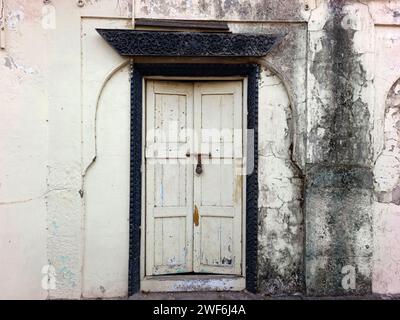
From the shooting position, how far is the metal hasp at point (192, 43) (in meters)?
3.43

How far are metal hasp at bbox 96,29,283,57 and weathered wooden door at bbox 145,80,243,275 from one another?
361 mm

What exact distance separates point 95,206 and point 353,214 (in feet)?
8.44

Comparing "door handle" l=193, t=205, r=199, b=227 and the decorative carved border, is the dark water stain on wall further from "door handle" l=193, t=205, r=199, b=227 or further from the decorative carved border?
"door handle" l=193, t=205, r=199, b=227

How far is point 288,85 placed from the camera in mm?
3621

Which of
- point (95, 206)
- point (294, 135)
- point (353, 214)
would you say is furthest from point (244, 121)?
point (95, 206)

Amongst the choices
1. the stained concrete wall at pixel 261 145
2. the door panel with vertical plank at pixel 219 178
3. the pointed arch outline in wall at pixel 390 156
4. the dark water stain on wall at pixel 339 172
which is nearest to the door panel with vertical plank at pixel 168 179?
the door panel with vertical plank at pixel 219 178

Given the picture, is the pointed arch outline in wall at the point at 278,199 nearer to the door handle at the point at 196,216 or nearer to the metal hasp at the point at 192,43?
the metal hasp at the point at 192,43

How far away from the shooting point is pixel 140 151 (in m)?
3.65

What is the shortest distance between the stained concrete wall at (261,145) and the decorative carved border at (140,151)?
0.08m

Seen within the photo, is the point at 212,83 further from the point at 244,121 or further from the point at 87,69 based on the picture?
the point at 87,69

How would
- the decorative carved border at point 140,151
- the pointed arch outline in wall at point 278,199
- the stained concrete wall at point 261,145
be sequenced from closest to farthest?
the stained concrete wall at point 261,145 → the decorative carved border at point 140,151 → the pointed arch outline in wall at point 278,199

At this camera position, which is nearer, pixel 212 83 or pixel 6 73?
pixel 6 73

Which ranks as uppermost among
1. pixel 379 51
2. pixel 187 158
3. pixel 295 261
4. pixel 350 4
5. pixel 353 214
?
pixel 350 4

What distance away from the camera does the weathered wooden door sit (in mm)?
3740
